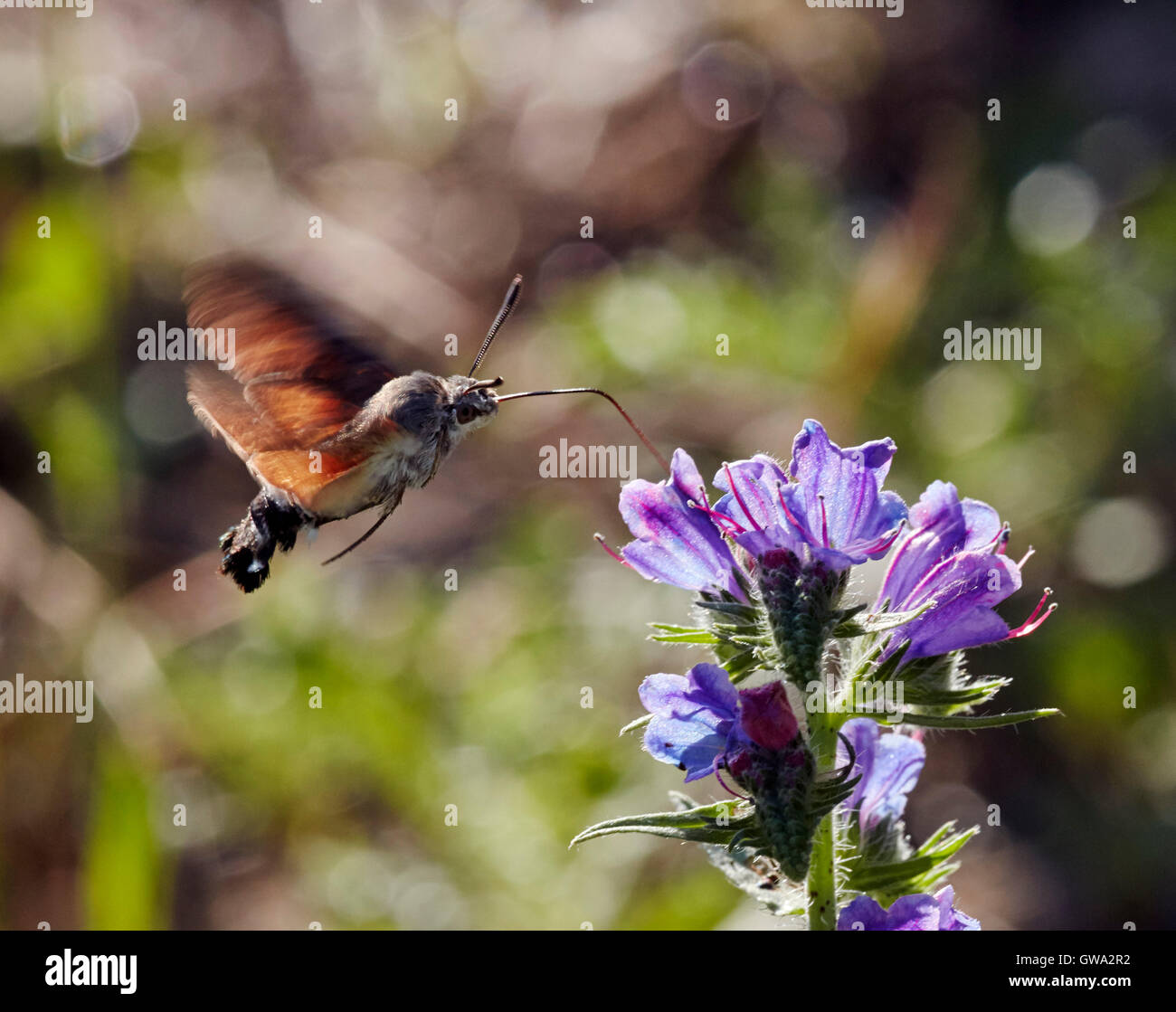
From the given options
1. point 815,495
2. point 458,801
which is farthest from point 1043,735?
point 815,495

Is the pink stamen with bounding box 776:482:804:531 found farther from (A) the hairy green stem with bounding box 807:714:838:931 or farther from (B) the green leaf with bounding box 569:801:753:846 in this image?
(B) the green leaf with bounding box 569:801:753:846

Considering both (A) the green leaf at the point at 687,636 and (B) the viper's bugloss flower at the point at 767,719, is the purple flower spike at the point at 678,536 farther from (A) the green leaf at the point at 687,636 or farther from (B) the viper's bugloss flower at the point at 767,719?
(B) the viper's bugloss flower at the point at 767,719

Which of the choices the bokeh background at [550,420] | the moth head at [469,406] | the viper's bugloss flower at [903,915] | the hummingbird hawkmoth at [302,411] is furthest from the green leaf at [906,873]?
the bokeh background at [550,420]

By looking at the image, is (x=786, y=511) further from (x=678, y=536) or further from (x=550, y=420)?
(x=550, y=420)

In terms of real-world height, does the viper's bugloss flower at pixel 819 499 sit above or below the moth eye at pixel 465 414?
below

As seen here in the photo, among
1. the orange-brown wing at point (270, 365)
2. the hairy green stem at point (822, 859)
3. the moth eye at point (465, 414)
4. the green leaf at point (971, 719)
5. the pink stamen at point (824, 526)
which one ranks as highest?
the orange-brown wing at point (270, 365)
